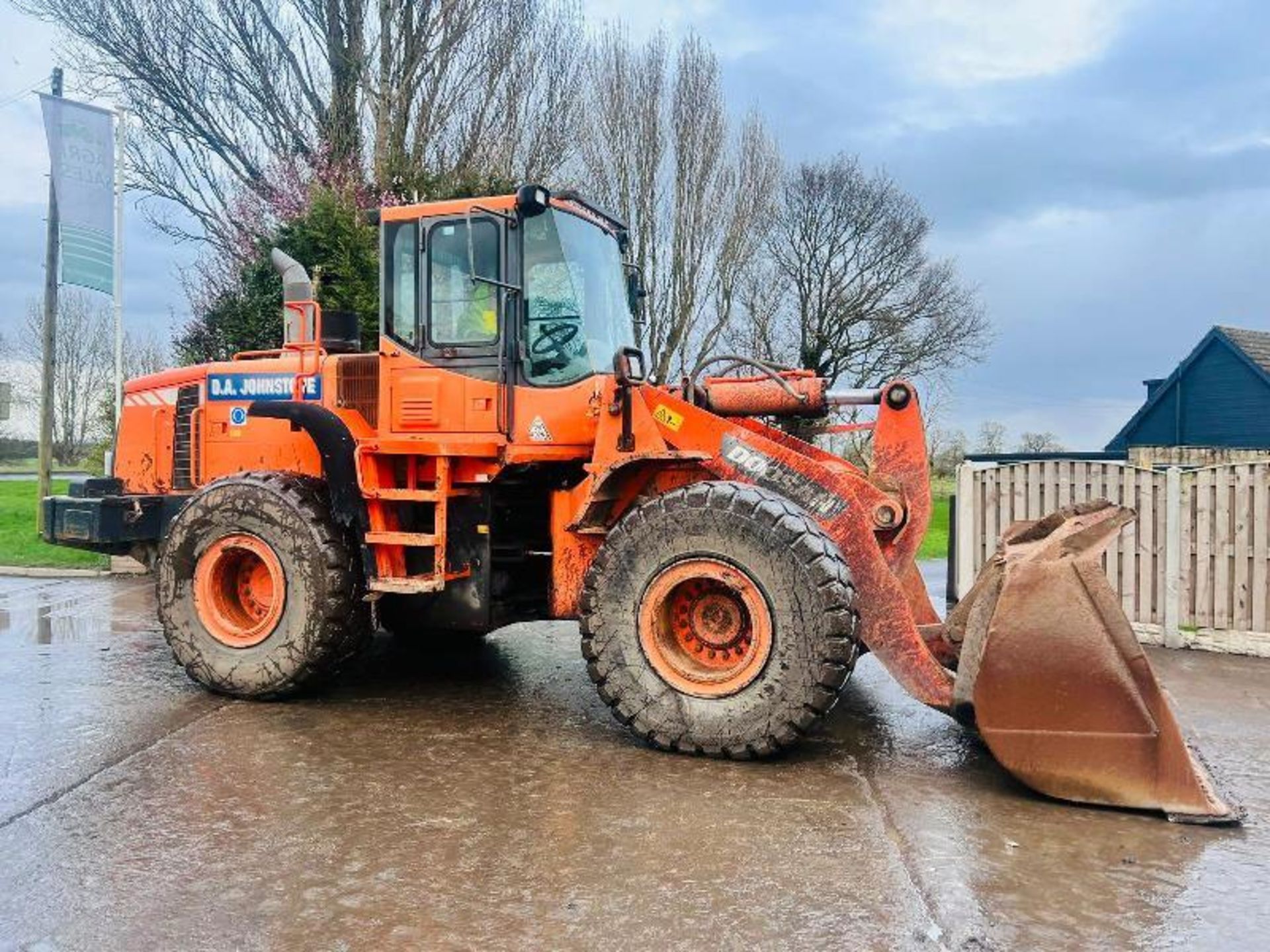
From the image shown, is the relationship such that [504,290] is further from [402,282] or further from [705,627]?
[705,627]

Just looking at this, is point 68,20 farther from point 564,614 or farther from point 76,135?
point 564,614

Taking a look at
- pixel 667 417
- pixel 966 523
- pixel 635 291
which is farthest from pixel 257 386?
pixel 966 523

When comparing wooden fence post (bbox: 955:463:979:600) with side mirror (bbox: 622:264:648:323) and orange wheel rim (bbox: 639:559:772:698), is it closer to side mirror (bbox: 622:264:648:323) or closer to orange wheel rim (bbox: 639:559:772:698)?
side mirror (bbox: 622:264:648:323)

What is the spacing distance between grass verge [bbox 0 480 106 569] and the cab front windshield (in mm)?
7402

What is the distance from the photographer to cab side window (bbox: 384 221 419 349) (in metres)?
6.12

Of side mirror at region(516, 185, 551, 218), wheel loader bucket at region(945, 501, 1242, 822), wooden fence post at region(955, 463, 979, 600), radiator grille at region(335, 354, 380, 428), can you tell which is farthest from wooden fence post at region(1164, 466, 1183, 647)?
radiator grille at region(335, 354, 380, 428)

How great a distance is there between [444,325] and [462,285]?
0.26 m

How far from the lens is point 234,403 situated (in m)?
6.89

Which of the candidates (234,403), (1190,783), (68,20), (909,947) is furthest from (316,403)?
(68,20)

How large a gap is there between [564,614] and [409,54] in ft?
49.7

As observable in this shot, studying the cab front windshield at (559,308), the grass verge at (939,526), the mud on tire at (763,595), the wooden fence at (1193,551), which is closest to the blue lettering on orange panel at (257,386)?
the cab front windshield at (559,308)

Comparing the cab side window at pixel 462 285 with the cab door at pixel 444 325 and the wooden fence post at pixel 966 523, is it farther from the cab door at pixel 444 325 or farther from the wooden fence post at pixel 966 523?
the wooden fence post at pixel 966 523

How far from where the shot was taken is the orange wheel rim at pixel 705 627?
487 centimetres

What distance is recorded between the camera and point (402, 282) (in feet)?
20.3
